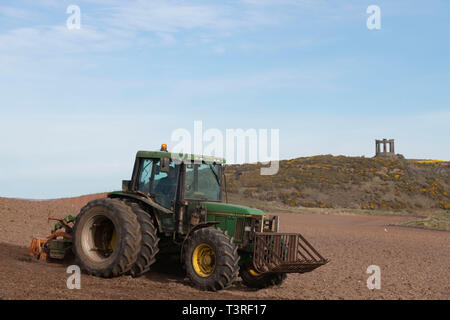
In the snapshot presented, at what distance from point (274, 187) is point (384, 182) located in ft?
37.5

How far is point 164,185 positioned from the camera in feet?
35.8

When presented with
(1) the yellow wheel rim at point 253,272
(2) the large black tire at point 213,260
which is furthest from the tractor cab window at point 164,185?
(1) the yellow wheel rim at point 253,272

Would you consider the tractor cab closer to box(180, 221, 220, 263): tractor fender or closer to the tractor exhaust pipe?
the tractor exhaust pipe

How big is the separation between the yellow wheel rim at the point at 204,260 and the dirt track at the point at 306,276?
405 mm

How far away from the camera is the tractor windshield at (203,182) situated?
35.3 ft

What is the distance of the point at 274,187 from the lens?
178ft

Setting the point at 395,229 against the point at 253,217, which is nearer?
the point at 253,217

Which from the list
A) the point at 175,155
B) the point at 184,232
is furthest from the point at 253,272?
the point at 175,155

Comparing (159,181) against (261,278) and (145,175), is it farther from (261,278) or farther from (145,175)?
(261,278)

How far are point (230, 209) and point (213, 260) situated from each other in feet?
→ 3.46

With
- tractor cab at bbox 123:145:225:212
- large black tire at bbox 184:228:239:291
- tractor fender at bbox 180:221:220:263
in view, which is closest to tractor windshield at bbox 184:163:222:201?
tractor cab at bbox 123:145:225:212

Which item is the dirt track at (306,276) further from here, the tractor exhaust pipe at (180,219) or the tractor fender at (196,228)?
the tractor exhaust pipe at (180,219)
